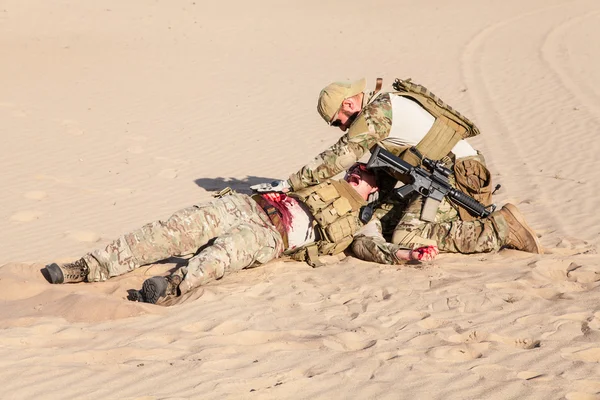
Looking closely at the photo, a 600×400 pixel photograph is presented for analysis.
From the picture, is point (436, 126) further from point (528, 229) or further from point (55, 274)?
point (55, 274)

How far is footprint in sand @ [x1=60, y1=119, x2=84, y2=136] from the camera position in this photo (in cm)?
1086

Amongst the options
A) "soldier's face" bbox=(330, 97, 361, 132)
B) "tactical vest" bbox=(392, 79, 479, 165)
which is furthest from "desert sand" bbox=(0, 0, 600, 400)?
"soldier's face" bbox=(330, 97, 361, 132)

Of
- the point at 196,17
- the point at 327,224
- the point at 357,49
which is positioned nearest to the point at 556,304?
the point at 327,224

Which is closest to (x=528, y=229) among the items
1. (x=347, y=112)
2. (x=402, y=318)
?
(x=347, y=112)

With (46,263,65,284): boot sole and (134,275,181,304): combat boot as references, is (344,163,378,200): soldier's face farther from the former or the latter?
(46,263,65,284): boot sole

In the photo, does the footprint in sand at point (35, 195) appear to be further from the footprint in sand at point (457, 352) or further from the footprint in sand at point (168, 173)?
the footprint in sand at point (457, 352)

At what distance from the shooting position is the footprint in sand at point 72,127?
10.9 metres

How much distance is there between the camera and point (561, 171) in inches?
366

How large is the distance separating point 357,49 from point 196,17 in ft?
14.4

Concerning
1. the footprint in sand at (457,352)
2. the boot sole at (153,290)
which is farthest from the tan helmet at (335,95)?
the footprint in sand at (457,352)

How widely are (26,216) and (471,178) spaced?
177 inches

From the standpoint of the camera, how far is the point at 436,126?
6.15m

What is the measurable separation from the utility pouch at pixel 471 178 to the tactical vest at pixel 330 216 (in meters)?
0.83

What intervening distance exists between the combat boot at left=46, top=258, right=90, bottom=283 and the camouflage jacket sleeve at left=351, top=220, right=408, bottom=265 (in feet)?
6.79
